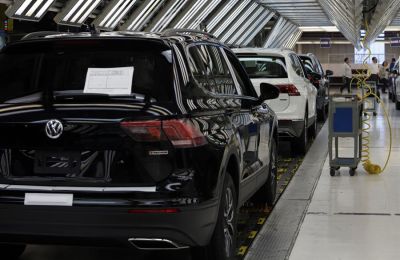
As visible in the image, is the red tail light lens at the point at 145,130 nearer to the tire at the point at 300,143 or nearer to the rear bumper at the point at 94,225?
the rear bumper at the point at 94,225

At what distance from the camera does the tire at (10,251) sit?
514 cm

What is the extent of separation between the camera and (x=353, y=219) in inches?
260

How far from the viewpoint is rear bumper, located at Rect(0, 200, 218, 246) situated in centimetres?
384

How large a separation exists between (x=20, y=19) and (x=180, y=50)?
1568 centimetres

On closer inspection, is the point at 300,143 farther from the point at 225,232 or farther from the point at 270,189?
the point at 225,232

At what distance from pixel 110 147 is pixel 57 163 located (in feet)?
1.06

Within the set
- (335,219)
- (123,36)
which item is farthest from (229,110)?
(335,219)

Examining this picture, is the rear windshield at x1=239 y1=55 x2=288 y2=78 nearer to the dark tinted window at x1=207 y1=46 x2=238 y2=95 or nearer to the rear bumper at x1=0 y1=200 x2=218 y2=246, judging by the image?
the dark tinted window at x1=207 y1=46 x2=238 y2=95

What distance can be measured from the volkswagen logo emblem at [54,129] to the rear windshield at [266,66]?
7042 millimetres

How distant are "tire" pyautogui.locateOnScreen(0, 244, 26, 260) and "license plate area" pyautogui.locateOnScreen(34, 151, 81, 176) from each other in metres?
1.42

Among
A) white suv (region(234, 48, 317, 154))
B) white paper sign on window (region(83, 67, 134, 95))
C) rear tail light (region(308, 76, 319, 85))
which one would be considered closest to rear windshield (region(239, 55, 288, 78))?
white suv (region(234, 48, 317, 154))

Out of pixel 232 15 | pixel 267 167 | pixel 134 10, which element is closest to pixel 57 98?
pixel 267 167

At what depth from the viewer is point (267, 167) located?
655 centimetres

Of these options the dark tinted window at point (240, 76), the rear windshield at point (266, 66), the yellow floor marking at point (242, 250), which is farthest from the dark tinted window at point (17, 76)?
the rear windshield at point (266, 66)
